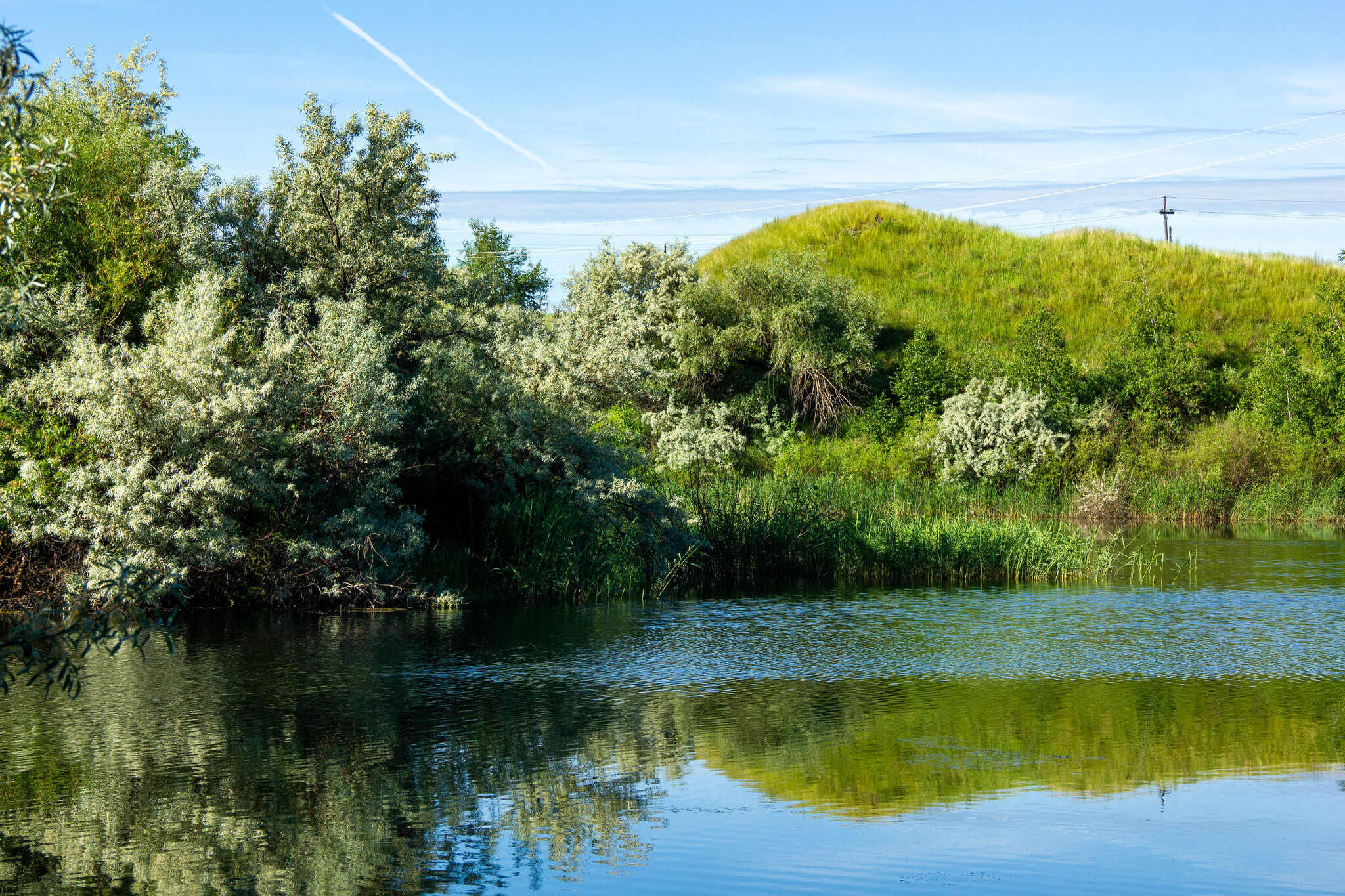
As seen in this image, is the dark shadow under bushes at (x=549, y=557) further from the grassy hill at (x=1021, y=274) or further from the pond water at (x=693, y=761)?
the grassy hill at (x=1021, y=274)

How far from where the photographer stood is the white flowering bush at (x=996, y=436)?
32.7 meters

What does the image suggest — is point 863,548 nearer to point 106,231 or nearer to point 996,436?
point 106,231

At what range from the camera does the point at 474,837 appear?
5.96 m

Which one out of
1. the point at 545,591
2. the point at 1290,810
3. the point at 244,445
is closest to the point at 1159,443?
the point at 545,591

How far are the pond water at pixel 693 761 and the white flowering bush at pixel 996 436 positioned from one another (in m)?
19.6

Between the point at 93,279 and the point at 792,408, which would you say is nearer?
the point at 93,279

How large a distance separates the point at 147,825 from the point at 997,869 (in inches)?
170

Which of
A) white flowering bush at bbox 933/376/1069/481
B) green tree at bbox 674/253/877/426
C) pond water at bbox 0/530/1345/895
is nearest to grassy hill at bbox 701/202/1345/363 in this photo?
green tree at bbox 674/253/877/426

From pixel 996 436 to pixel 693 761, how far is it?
1062 inches

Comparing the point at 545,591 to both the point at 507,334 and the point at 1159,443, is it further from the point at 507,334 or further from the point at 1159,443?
the point at 1159,443

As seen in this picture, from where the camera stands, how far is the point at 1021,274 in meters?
45.4

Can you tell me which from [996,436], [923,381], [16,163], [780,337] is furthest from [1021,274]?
[16,163]

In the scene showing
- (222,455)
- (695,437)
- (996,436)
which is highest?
(695,437)

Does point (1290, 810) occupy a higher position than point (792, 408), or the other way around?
point (792, 408)
